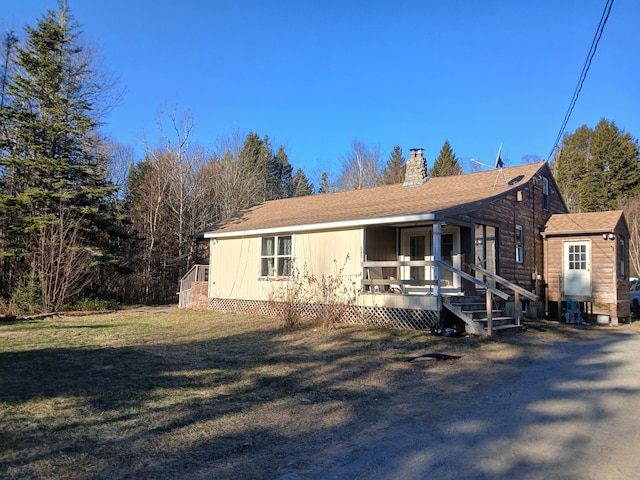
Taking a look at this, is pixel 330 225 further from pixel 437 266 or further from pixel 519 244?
pixel 519 244

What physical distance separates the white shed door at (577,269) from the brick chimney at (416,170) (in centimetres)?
540

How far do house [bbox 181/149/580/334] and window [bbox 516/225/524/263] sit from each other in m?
0.03

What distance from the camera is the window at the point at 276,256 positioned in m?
15.1

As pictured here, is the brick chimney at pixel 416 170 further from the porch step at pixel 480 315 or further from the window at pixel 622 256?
the window at pixel 622 256

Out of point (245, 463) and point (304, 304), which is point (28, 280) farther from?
point (245, 463)

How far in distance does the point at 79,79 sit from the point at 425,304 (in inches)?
663

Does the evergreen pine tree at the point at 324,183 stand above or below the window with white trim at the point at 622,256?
above

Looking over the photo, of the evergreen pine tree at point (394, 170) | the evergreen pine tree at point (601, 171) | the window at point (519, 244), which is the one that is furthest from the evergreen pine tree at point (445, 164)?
the window at point (519, 244)

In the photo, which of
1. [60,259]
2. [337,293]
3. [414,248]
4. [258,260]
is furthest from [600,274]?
[60,259]

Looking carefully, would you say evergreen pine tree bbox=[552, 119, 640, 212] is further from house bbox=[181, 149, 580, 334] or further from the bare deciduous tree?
the bare deciduous tree

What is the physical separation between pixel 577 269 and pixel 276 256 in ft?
33.0

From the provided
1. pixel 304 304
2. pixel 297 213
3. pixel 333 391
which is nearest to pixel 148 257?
pixel 297 213

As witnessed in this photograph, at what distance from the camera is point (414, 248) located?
1467cm

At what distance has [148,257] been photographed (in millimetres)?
23797
